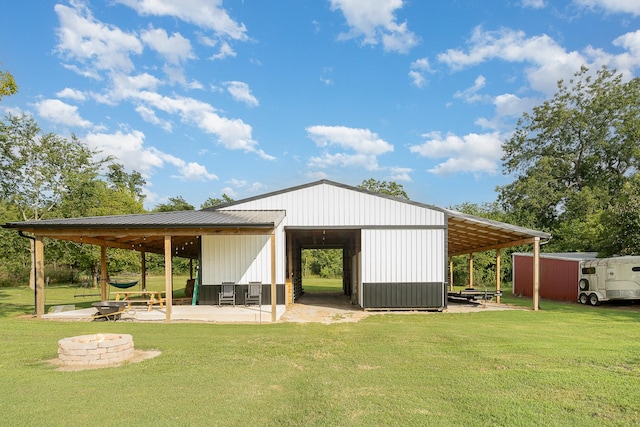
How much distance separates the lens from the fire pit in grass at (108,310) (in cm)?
956

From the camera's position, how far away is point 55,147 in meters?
27.2

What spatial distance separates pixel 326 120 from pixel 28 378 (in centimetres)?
2041

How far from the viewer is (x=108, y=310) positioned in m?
9.62

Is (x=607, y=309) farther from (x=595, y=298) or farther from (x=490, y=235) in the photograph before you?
(x=490, y=235)

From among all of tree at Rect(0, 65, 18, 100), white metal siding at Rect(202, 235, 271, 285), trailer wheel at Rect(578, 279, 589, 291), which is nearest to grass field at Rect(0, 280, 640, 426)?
white metal siding at Rect(202, 235, 271, 285)

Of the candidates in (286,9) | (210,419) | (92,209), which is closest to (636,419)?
(210,419)

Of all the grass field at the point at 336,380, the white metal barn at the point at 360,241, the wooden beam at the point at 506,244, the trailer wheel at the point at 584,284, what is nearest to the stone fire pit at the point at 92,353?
the grass field at the point at 336,380

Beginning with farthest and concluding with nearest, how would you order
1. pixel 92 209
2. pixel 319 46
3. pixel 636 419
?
pixel 92 209, pixel 319 46, pixel 636 419

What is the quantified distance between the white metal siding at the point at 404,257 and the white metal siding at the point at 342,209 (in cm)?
39

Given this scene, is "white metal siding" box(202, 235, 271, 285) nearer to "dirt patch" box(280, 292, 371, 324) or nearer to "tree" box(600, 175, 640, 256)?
"dirt patch" box(280, 292, 371, 324)

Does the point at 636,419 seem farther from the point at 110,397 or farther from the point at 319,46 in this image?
the point at 319,46

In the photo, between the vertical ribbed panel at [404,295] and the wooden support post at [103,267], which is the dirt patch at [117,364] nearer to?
the wooden support post at [103,267]

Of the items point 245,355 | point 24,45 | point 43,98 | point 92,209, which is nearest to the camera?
point 245,355

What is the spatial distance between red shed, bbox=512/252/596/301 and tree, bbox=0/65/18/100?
1989cm
